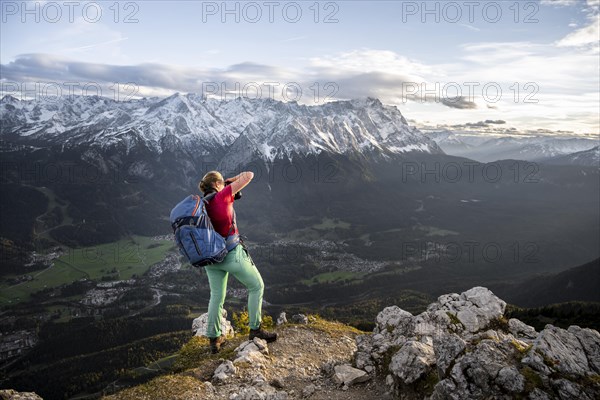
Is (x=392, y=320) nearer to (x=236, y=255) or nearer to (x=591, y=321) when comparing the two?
(x=236, y=255)

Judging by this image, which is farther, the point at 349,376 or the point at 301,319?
the point at 301,319

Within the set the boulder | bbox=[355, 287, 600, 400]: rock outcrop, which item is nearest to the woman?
the boulder

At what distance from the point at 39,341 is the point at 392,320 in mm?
175427

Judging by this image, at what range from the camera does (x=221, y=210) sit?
971cm

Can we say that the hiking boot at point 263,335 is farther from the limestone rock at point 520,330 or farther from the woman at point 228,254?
the limestone rock at point 520,330

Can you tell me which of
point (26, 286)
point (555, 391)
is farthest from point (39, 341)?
point (555, 391)

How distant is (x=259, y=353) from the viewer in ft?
37.5

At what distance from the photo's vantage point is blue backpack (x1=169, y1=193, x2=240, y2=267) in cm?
909

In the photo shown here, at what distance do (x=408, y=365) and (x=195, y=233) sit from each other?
6.68 metres

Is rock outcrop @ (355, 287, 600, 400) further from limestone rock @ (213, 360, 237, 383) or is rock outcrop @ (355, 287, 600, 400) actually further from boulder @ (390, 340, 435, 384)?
limestone rock @ (213, 360, 237, 383)

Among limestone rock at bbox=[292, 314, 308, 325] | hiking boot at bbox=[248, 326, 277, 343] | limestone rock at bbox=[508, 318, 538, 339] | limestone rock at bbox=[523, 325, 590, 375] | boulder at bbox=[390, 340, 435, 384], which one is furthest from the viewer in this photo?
limestone rock at bbox=[292, 314, 308, 325]

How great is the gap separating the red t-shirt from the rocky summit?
4.16 m

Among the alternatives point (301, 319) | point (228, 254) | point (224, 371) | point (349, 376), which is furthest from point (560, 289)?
point (228, 254)

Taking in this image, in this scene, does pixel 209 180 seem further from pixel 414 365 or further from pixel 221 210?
pixel 414 365
